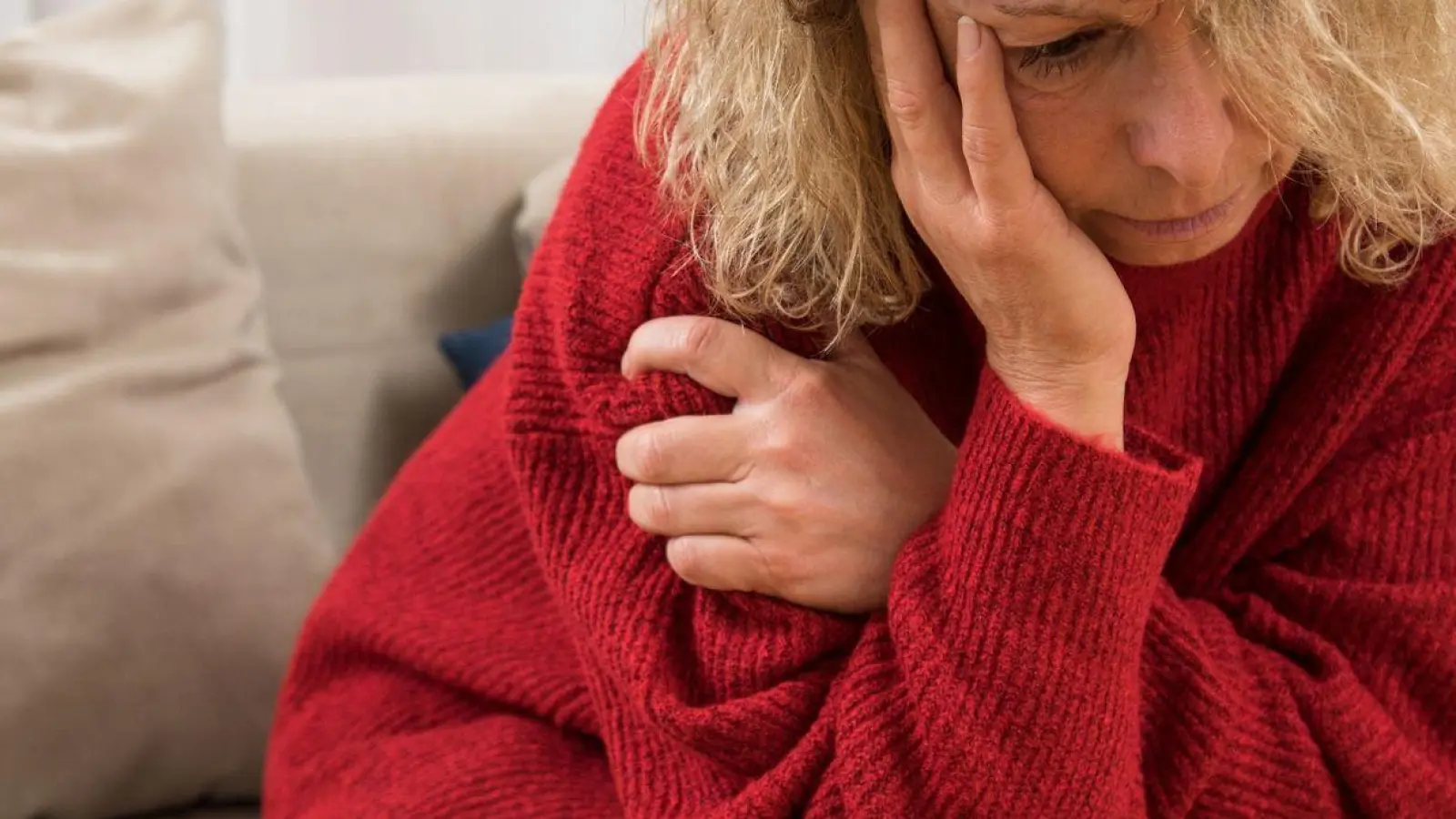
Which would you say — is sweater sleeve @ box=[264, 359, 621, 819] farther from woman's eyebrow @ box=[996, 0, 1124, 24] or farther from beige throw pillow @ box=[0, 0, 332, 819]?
woman's eyebrow @ box=[996, 0, 1124, 24]

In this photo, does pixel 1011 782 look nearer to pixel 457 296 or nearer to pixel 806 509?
pixel 806 509

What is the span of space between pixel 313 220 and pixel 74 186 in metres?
0.32

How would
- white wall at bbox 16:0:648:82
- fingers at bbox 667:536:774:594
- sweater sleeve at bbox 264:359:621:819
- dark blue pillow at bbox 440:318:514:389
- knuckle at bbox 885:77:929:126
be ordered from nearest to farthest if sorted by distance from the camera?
knuckle at bbox 885:77:929:126
fingers at bbox 667:536:774:594
sweater sleeve at bbox 264:359:621:819
dark blue pillow at bbox 440:318:514:389
white wall at bbox 16:0:648:82

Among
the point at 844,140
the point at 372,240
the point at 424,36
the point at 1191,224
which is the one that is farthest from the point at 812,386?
the point at 424,36

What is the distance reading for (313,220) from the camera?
1573mm

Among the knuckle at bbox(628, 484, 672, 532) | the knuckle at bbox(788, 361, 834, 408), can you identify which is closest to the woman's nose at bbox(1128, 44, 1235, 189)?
the knuckle at bbox(788, 361, 834, 408)

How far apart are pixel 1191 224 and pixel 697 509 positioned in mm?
357

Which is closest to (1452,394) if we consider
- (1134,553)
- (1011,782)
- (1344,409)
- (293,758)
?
(1344,409)

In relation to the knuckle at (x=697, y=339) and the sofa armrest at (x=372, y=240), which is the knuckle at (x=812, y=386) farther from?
the sofa armrest at (x=372, y=240)

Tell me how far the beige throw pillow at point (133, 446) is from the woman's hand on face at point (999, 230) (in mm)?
747

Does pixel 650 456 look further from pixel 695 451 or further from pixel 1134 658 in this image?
pixel 1134 658

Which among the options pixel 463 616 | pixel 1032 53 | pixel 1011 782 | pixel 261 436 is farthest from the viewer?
pixel 261 436

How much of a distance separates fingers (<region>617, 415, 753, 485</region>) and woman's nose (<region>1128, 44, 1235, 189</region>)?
33 cm

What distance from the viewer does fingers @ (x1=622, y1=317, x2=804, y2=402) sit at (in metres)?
0.97
